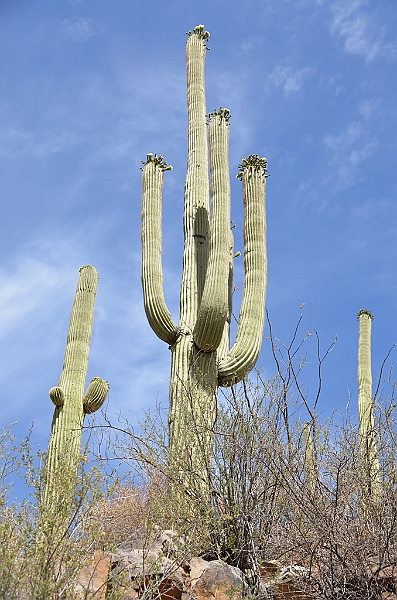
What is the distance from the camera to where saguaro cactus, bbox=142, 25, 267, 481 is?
8133 mm

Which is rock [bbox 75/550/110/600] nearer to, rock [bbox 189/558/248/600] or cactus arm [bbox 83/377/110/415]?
rock [bbox 189/558/248/600]

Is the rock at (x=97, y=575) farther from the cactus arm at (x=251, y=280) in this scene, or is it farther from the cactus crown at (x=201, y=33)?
the cactus crown at (x=201, y=33)

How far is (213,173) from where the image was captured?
32.4ft

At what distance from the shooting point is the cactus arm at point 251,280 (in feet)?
28.7

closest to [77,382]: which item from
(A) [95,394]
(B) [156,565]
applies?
(A) [95,394]

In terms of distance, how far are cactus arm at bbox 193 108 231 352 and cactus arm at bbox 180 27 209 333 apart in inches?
14.0

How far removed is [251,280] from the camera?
9.20 metres

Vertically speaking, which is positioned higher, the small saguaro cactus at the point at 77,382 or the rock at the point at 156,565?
the small saguaro cactus at the point at 77,382

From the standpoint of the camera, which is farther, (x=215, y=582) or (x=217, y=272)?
(x=217, y=272)

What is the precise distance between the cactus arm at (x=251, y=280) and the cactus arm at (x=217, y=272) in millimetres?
263

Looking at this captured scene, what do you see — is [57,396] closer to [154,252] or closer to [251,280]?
[154,252]

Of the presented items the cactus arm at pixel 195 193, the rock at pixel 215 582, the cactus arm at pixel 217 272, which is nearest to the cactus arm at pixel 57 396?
the cactus arm at pixel 195 193

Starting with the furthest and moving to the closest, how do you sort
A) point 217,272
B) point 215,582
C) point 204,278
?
point 204,278, point 217,272, point 215,582

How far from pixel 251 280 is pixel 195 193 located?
1.62 metres
